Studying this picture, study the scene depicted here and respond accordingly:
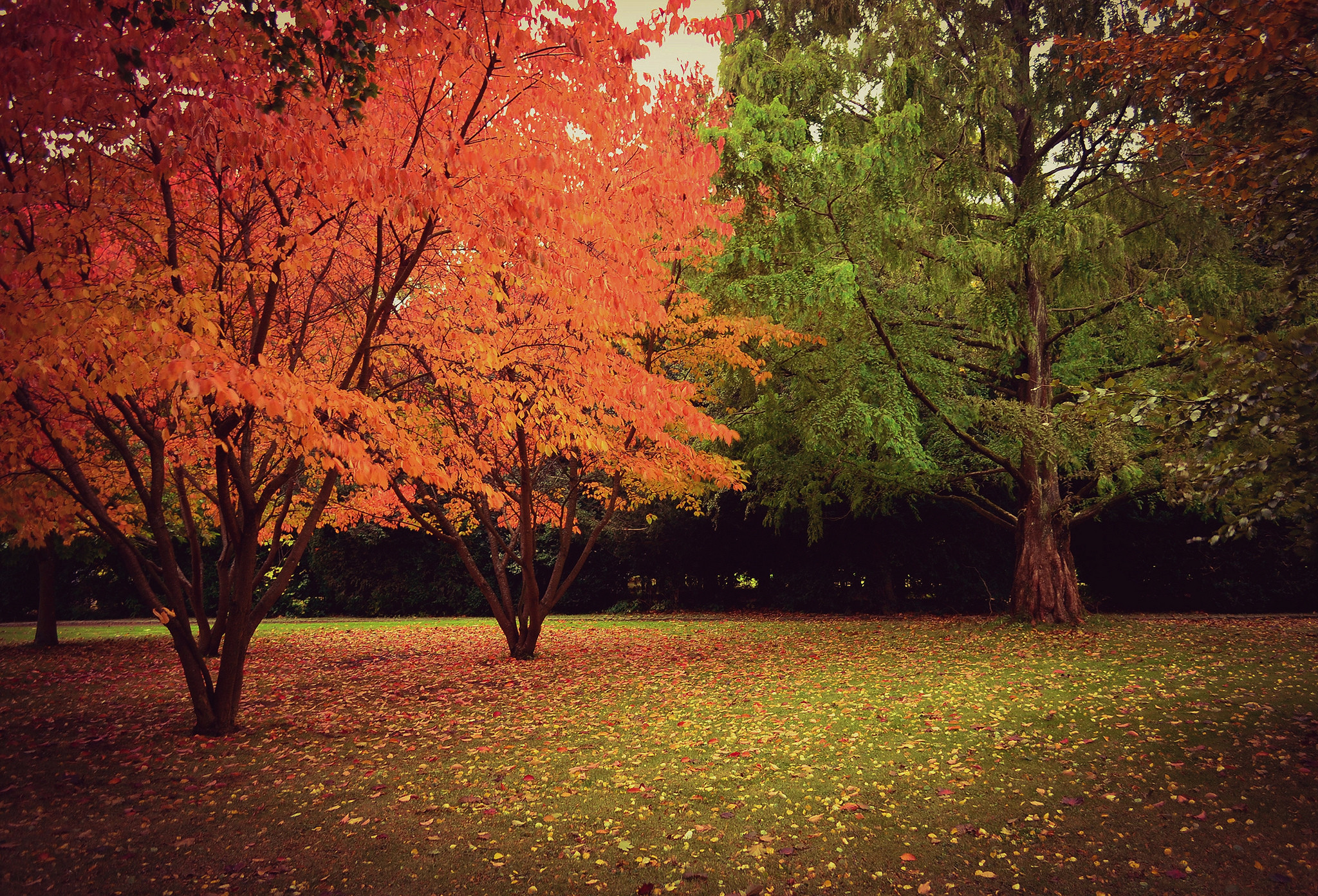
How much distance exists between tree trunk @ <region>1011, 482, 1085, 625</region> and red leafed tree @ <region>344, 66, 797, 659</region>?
5.55 metres

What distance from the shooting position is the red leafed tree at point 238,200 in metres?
4.60

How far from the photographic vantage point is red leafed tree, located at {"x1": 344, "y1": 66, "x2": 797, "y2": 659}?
652cm

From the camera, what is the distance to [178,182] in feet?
19.2

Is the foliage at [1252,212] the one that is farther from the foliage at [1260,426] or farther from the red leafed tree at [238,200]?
the red leafed tree at [238,200]

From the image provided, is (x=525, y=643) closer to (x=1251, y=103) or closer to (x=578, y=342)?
(x=578, y=342)

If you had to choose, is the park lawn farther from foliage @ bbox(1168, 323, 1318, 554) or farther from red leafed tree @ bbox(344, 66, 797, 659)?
red leafed tree @ bbox(344, 66, 797, 659)

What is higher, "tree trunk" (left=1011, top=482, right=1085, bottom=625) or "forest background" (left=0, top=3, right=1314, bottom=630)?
"forest background" (left=0, top=3, right=1314, bottom=630)

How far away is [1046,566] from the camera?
1367 centimetres

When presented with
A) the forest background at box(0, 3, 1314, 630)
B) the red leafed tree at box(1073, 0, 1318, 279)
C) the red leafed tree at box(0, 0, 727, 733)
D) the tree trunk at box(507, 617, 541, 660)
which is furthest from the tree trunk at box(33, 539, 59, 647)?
the red leafed tree at box(1073, 0, 1318, 279)

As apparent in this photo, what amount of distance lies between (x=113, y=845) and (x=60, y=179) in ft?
14.0

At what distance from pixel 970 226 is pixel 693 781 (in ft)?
32.2

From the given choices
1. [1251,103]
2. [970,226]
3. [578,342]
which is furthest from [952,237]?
[578,342]

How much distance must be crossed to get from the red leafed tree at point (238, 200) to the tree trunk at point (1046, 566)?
412 inches

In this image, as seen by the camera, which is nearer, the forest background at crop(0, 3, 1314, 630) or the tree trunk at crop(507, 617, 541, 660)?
the forest background at crop(0, 3, 1314, 630)
